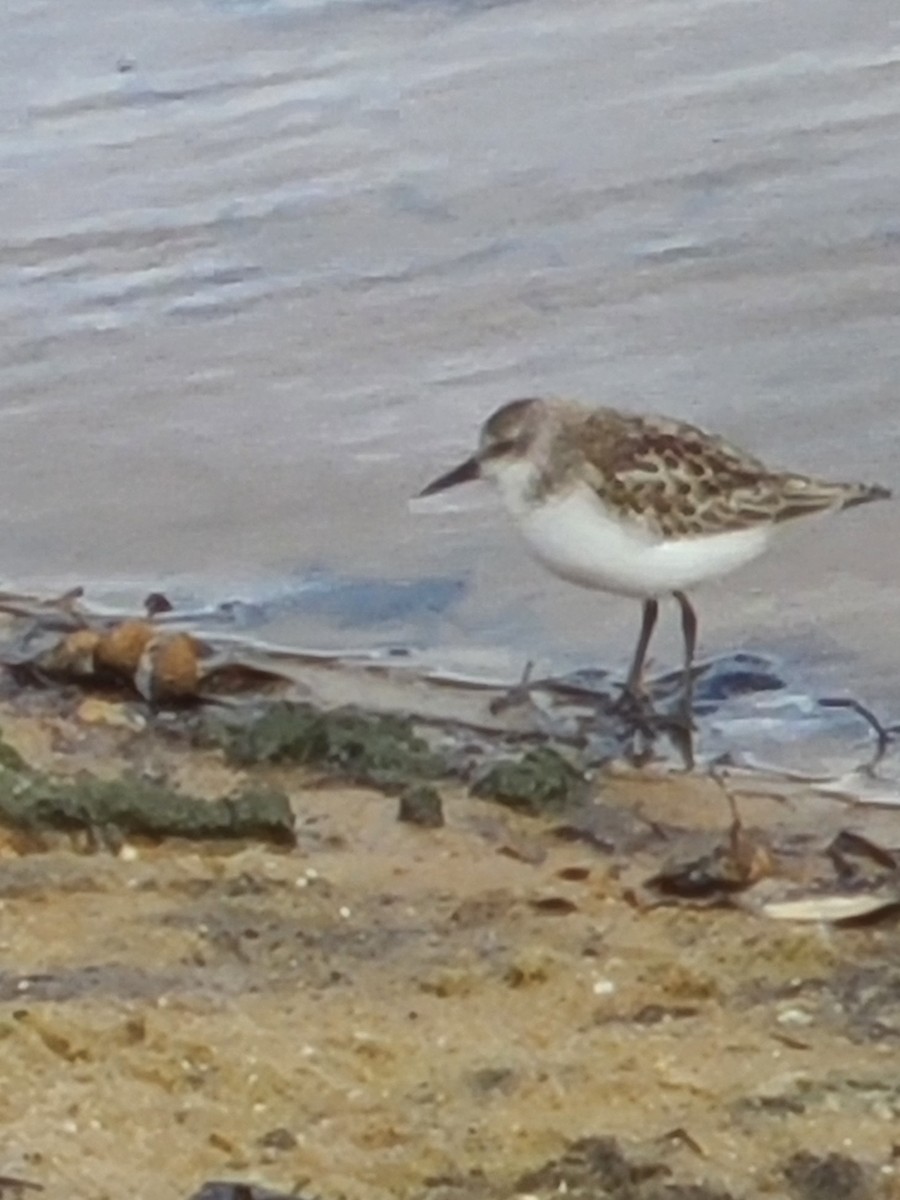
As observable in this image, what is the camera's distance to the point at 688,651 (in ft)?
19.4

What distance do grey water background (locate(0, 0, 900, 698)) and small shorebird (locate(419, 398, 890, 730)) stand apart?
0.21 metres

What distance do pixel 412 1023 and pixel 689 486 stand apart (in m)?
2.43

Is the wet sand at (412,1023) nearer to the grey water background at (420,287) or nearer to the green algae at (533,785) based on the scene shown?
the green algae at (533,785)

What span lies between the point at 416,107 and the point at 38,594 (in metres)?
3.32

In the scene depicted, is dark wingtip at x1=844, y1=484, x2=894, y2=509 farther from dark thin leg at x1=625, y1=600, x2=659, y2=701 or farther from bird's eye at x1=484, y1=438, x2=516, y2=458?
bird's eye at x1=484, y1=438, x2=516, y2=458

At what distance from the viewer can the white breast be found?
5.98 metres

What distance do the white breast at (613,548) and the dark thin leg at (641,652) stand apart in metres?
0.07

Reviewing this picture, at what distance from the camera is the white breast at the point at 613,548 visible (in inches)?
236

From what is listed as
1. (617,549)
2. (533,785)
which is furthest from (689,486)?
(533,785)

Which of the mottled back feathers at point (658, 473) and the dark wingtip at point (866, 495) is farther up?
the mottled back feathers at point (658, 473)

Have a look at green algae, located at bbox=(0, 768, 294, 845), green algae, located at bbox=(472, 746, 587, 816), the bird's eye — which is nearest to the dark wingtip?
the bird's eye

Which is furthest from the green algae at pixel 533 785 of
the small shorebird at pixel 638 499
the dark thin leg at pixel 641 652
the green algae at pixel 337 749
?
the small shorebird at pixel 638 499

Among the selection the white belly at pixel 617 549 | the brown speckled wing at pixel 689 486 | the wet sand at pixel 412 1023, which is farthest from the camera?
the brown speckled wing at pixel 689 486

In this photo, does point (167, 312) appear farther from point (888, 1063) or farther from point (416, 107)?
point (888, 1063)
